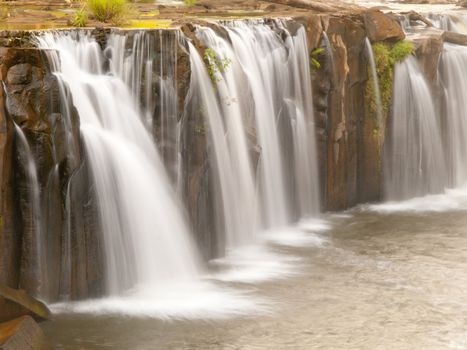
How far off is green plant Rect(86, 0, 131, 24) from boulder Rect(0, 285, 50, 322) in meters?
5.53

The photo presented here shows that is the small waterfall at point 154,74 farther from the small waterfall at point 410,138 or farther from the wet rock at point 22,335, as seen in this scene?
the small waterfall at point 410,138

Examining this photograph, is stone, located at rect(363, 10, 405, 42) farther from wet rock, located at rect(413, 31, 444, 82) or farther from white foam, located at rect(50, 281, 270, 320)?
white foam, located at rect(50, 281, 270, 320)

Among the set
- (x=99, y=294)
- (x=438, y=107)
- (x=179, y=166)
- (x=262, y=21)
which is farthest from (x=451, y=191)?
(x=99, y=294)

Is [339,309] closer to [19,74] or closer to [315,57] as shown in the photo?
[19,74]

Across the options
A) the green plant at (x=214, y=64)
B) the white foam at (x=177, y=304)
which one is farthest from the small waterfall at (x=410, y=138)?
the white foam at (x=177, y=304)

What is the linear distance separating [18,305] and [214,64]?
17.1 ft

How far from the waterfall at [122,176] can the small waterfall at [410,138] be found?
6569mm

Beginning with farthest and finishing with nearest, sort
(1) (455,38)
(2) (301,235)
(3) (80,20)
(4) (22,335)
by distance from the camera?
(1) (455,38) → (2) (301,235) → (3) (80,20) → (4) (22,335)

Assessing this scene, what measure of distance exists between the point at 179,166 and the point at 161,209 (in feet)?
2.69

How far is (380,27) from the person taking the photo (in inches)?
697

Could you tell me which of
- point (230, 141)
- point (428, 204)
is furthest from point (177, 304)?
point (428, 204)

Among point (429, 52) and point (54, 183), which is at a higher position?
point (429, 52)

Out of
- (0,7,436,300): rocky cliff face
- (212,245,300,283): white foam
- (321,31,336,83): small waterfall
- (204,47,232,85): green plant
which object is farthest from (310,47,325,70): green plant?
(212,245,300,283): white foam

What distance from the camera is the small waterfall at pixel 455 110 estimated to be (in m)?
19.1
